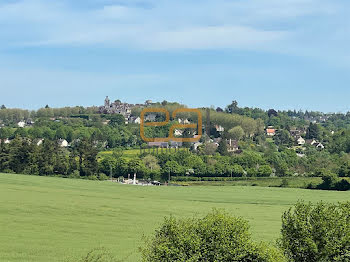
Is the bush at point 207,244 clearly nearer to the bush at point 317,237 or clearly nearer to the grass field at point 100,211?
the bush at point 317,237

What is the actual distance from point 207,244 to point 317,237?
7605 mm

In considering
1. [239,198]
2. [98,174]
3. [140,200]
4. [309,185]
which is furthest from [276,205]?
[98,174]

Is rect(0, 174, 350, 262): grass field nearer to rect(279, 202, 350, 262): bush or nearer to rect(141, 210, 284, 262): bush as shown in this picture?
rect(141, 210, 284, 262): bush

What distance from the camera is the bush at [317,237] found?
35.0 metres

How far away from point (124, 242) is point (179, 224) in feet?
42.7

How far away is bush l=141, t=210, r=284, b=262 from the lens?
32.3m

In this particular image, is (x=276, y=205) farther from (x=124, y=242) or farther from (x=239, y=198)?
(x=124, y=242)

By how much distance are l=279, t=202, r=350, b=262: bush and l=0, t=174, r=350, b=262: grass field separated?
11.2m

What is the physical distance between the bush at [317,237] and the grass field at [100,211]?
11188 millimetres

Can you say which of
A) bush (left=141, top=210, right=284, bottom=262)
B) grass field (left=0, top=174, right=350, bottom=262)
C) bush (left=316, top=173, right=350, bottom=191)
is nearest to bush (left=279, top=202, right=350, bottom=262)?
bush (left=141, top=210, right=284, bottom=262)

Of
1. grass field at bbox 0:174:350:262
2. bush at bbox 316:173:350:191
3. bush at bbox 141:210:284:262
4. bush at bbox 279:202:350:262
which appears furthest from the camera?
bush at bbox 316:173:350:191

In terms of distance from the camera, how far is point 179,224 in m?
34.3

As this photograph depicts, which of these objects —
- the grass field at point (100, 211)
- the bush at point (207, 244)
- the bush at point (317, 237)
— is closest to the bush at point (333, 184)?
the grass field at point (100, 211)

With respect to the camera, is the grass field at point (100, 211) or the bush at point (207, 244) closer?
the bush at point (207, 244)
